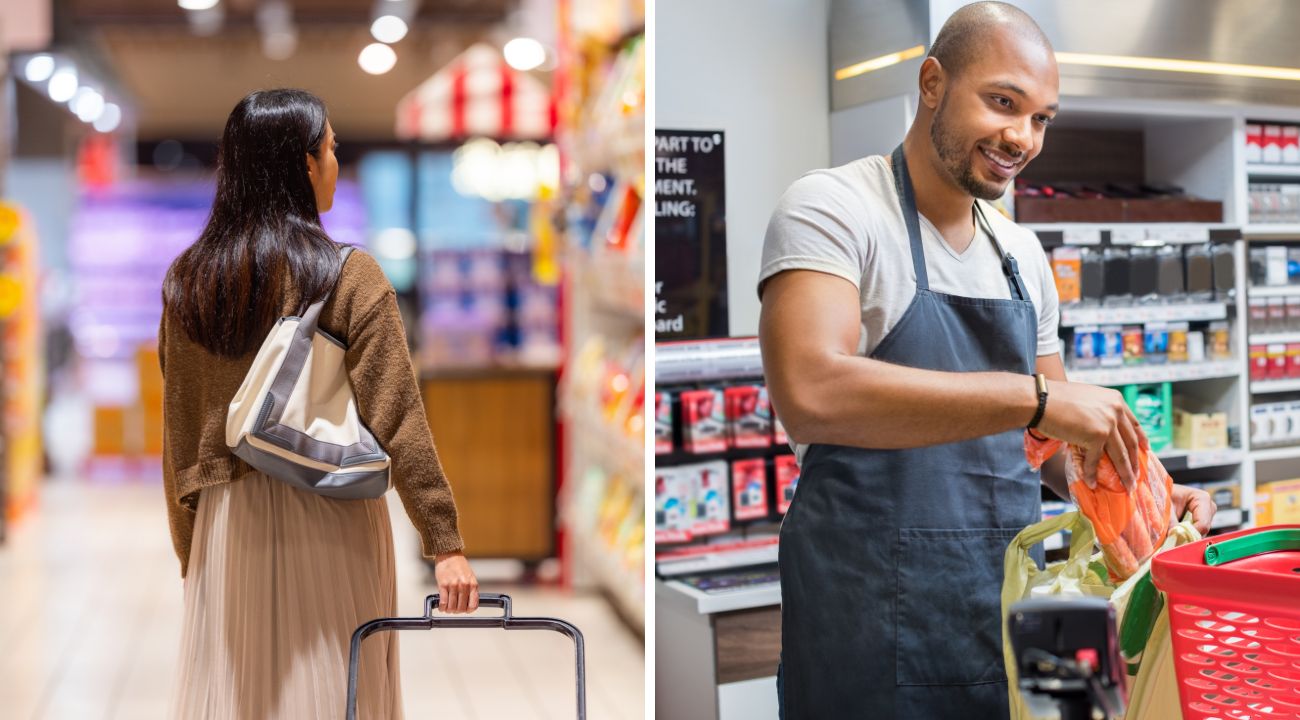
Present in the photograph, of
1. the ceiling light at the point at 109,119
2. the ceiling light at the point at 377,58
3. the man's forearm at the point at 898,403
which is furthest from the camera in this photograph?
the ceiling light at the point at 109,119

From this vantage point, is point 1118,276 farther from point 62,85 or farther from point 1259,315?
point 62,85

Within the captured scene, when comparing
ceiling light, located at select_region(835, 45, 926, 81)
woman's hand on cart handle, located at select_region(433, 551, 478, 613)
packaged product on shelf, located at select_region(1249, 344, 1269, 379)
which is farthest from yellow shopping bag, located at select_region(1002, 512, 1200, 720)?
packaged product on shelf, located at select_region(1249, 344, 1269, 379)

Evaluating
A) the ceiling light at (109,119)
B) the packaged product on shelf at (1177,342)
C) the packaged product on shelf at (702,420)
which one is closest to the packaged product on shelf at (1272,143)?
the packaged product on shelf at (1177,342)

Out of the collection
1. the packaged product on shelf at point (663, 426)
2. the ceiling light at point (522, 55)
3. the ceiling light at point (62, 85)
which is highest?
the ceiling light at point (62, 85)

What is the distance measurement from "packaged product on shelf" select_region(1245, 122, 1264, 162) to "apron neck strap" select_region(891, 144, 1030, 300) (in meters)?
1.73

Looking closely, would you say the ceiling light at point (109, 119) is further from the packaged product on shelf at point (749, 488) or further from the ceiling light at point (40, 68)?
the packaged product on shelf at point (749, 488)

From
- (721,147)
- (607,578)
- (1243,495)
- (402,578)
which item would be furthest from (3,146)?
(1243,495)

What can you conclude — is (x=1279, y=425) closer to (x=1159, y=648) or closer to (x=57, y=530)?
(x=1159, y=648)

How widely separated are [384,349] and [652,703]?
3.80 feet

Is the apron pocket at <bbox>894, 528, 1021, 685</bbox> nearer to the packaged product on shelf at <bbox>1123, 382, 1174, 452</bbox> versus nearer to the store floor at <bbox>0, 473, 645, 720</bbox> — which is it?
the packaged product on shelf at <bbox>1123, 382, 1174, 452</bbox>

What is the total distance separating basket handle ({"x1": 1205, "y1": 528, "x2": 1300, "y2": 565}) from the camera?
1428 mm

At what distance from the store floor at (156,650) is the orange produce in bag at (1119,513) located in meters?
2.86

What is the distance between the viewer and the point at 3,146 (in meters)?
10.7

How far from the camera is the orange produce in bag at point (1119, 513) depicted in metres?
1.55
